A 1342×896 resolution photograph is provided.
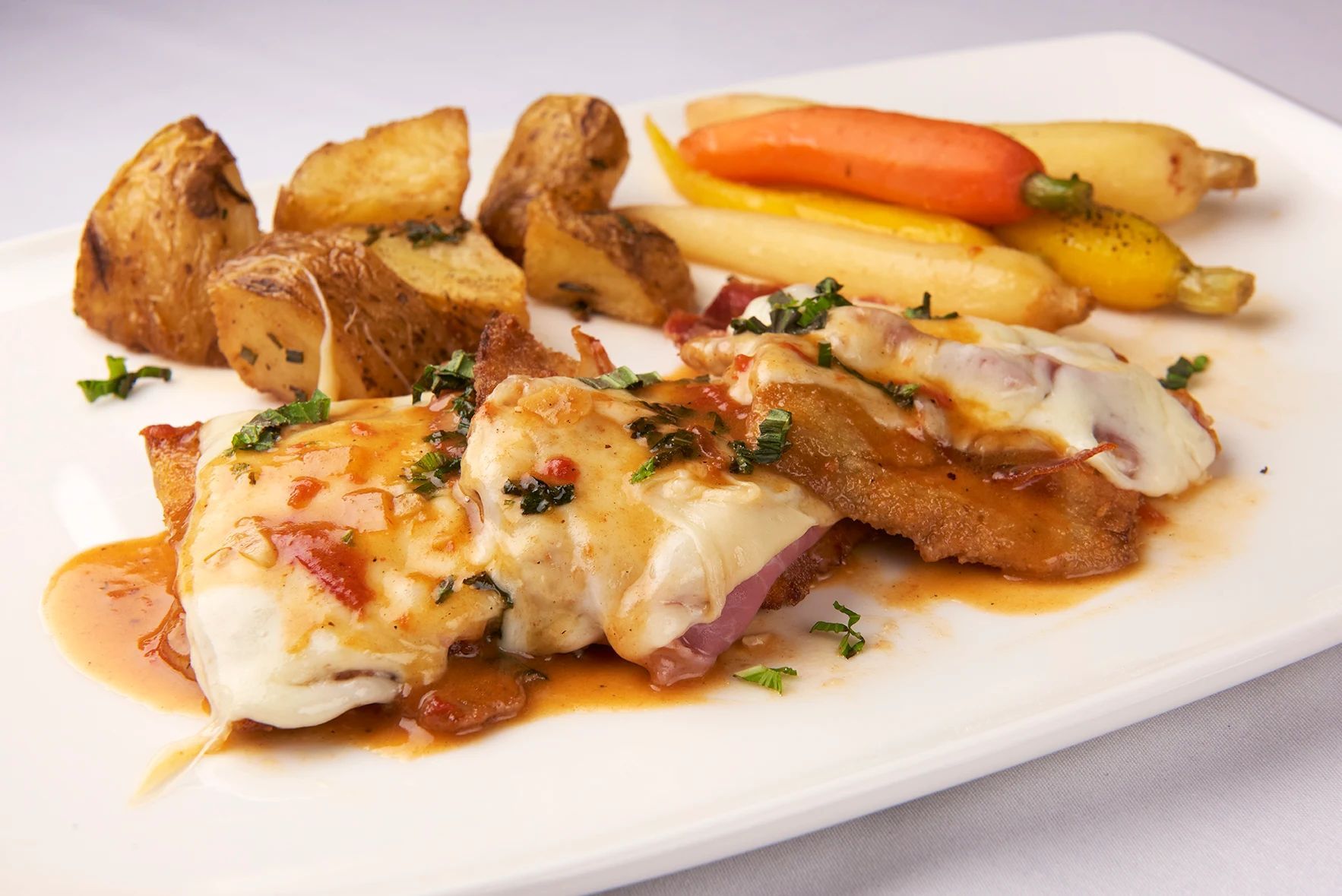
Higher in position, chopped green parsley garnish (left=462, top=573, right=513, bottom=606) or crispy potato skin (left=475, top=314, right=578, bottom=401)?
crispy potato skin (left=475, top=314, right=578, bottom=401)

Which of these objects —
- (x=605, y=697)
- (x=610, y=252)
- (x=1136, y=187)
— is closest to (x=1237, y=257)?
(x=1136, y=187)

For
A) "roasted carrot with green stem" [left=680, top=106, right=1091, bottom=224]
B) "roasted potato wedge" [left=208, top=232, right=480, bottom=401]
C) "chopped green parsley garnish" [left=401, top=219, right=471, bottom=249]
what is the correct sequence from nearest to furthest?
"roasted potato wedge" [left=208, top=232, right=480, bottom=401]
"chopped green parsley garnish" [left=401, top=219, right=471, bottom=249]
"roasted carrot with green stem" [left=680, top=106, right=1091, bottom=224]

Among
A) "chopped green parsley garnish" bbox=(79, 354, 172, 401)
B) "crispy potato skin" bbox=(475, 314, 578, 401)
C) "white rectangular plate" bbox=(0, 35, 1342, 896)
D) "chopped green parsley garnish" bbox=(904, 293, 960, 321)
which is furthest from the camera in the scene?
"chopped green parsley garnish" bbox=(79, 354, 172, 401)

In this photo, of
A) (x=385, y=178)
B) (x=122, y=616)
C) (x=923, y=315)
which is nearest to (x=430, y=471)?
(x=122, y=616)

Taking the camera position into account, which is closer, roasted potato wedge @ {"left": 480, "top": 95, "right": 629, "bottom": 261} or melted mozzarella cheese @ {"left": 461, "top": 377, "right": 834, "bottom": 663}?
melted mozzarella cheese @ {"left": 461, "top": 377, "right": 834, "bottom": 663}

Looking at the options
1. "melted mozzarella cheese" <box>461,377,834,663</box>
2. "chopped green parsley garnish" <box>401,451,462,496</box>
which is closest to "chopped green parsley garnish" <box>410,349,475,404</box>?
"chopped green parsley garnish" <box>401,451,462,496</box>

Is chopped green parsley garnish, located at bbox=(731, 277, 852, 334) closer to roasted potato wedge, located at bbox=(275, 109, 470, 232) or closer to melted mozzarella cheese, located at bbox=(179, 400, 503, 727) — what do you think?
melted mozzarella cheese, located at bbox=(179, 400, 503, 727)

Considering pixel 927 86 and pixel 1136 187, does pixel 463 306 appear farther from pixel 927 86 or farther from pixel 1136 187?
pixel 927 86
